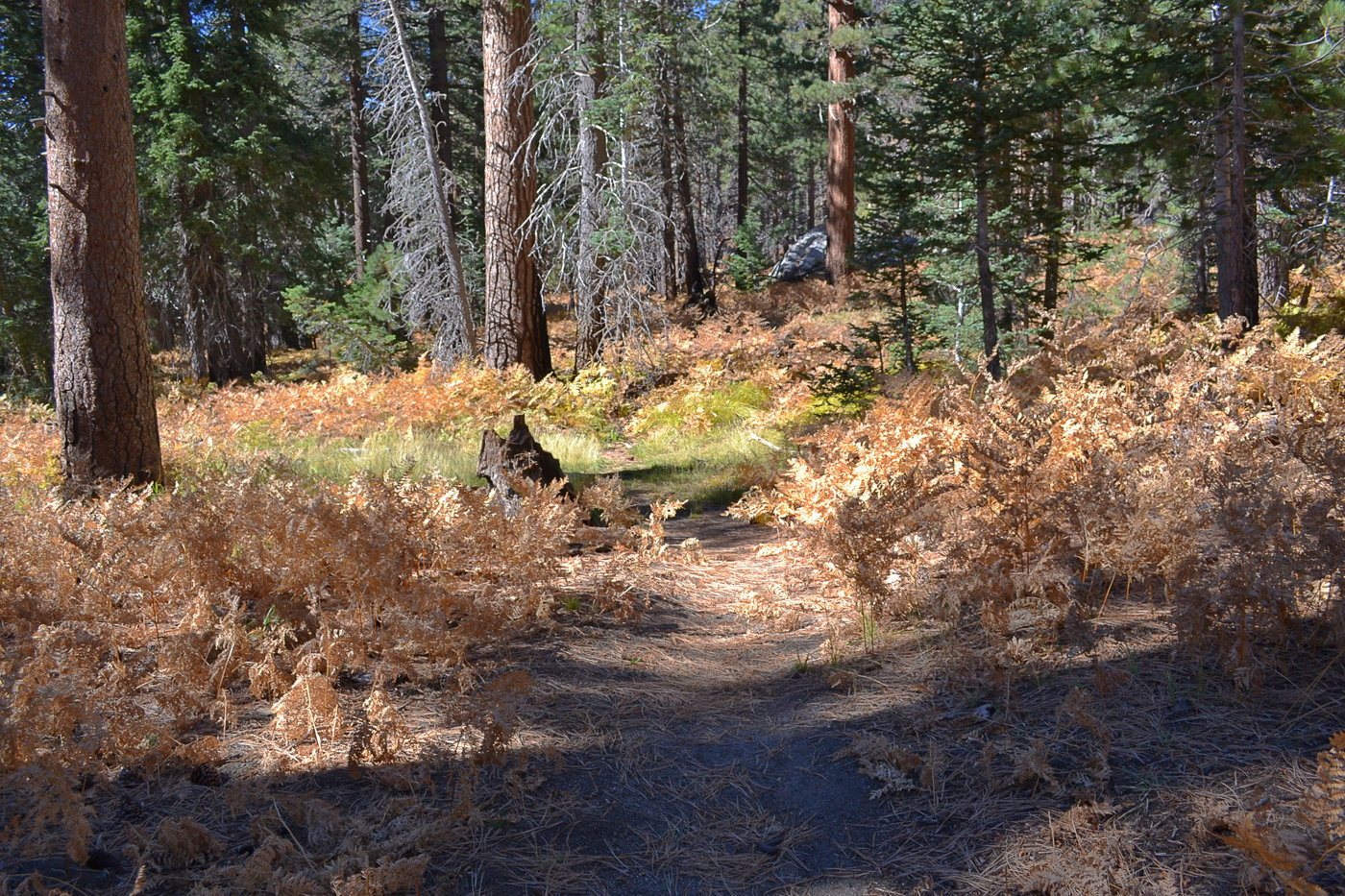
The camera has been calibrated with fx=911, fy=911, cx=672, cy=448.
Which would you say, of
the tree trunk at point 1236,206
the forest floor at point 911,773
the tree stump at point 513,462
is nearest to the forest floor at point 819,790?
the forest floor at point 911,773

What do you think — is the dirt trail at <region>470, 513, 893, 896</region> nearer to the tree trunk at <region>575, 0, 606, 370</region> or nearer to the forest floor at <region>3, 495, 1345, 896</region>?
the forest floor at <region>3, 495, 1345, 896</region>

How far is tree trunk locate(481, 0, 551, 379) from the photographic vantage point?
37.1ft

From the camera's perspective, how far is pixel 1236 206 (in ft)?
30.7

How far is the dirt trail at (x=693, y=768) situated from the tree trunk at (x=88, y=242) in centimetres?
393

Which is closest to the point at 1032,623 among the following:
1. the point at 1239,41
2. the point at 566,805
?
the point at 566,805

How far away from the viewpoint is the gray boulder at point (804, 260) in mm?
26656

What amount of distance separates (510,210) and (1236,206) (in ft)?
27.2

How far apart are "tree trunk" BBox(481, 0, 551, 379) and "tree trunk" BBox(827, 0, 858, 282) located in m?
9.62

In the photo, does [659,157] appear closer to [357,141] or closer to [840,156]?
[840,156]

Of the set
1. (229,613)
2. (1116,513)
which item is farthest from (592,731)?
(1116,513)

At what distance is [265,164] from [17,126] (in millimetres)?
4574

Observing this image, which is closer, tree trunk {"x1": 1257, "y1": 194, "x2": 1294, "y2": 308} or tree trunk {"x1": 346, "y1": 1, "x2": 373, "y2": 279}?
tree trunk {"x1": 1257, "y1": 194, "x2": 1294, "y2": 308}

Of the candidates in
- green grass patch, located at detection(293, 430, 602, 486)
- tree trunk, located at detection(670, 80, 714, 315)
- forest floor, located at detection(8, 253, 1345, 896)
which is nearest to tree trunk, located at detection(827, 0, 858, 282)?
tree trunk, located at detection(670, 80, 714, 315)

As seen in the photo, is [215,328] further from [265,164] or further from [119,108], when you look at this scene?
[119,108]
